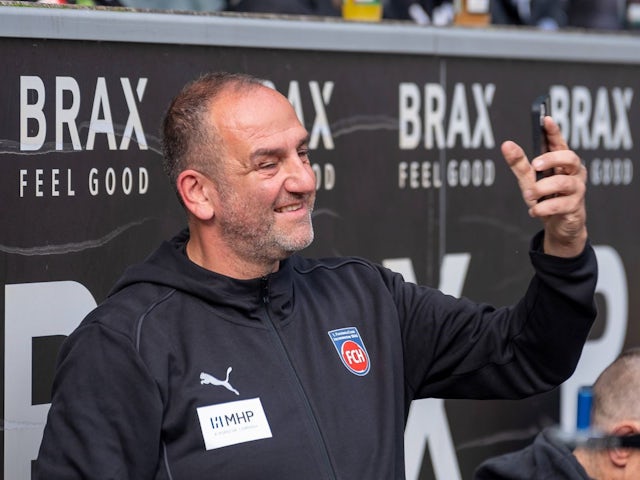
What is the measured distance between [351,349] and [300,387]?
7.1 inches

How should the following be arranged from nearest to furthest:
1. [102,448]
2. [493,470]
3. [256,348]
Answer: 1. [102,448]
2. [256,348]
3. [493,470]

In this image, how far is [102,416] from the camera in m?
2.27

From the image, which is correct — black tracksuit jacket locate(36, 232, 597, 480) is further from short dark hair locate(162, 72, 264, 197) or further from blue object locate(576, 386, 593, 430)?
blue object locate(576, 386, 593, 430)

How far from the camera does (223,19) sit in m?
3.26

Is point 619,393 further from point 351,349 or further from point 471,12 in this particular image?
point 471,12

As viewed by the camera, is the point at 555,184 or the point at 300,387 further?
the point at 300,387

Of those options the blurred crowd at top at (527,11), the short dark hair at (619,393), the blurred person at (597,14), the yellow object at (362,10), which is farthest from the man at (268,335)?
the blurred person at (597,14)

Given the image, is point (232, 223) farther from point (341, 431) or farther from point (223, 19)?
point (223, 19)

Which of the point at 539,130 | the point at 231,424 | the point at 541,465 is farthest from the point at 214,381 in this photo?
the point at 541,465

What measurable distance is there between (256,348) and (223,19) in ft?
3.67

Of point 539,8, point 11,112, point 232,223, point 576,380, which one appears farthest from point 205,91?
point 539,8

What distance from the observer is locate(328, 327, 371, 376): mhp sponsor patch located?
258cm

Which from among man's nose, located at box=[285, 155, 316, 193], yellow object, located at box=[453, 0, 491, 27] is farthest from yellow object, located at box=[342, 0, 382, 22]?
man's nose, located at box=[285, 155, 316, 193]

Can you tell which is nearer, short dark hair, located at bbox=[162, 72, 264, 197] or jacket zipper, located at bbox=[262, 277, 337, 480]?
jacket zipper, located at bbox=[262, 277, 337, 480]
